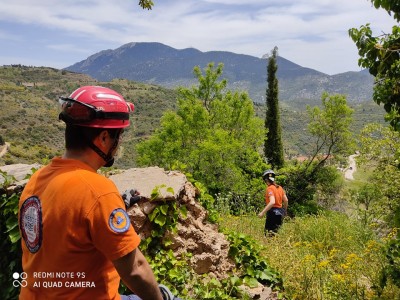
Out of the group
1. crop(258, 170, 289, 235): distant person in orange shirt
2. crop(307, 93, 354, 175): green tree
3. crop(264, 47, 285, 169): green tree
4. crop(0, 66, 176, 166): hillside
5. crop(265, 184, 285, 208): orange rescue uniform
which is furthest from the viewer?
crop(0, 66, 176, 166): hillside

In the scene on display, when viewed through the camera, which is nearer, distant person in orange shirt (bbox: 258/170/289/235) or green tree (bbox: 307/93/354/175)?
distant person in orange shirt (bbox: 258/170/289/235)

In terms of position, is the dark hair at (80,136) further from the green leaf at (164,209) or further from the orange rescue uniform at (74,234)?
the green leaf at (164,209)

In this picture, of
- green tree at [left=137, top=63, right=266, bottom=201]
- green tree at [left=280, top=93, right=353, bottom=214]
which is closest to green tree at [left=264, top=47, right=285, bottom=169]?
green tree at [left=280, top=93, right=353, bottom=214]

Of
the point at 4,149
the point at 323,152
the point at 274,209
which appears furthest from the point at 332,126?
the point at 4,149

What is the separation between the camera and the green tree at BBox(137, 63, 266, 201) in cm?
2394

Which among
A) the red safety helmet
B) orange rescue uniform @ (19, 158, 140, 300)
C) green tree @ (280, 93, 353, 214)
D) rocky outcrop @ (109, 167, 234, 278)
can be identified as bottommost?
green tree @ (280, 93, 353, 214)

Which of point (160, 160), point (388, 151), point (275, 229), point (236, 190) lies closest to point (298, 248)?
point (275, 229)

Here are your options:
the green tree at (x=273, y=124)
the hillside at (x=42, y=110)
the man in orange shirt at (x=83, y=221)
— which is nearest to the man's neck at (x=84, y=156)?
the man in orange shirt at (x=83, y=221)

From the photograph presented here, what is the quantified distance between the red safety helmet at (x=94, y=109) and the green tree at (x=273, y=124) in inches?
1285

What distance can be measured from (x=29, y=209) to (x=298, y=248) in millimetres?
5265

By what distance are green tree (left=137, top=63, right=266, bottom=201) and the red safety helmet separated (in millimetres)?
19990

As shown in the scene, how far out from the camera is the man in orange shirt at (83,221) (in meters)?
1.99

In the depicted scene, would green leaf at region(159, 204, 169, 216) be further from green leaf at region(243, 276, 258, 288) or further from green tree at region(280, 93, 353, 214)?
green tree at region(280, 93, 353, 214)

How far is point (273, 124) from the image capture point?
35.0 meters
